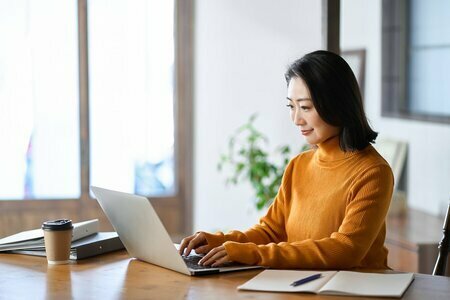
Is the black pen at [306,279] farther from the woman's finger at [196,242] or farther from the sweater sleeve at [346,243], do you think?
the woman's finger at [196,242]

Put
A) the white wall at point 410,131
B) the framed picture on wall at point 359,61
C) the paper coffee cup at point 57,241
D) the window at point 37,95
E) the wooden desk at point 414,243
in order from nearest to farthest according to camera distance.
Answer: the paper coffee cup at point 57,241, the wooden desk at point 414,243, the white wall at point 410,131, the framed picture on wall at point 359,61, the window at point 37,95

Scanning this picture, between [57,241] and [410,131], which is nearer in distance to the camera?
[57,241]

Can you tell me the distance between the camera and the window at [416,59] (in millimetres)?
4371

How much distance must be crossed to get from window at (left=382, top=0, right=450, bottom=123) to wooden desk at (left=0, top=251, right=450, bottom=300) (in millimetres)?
2435

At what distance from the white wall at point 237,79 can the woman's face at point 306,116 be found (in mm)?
2699

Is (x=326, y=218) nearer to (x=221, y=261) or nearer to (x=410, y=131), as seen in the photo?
(x=221, y=261)

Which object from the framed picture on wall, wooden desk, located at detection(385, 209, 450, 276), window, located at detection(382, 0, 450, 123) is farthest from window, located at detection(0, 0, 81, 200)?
wooden desk, located at detection(385, 209, 450, 276)

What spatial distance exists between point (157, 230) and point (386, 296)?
1.97ft

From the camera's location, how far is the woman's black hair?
238cm

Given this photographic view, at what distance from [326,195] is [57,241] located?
2.43 feet

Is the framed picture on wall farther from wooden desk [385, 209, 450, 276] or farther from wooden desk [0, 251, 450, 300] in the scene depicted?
wooden desk [0, 251, 450, 300]

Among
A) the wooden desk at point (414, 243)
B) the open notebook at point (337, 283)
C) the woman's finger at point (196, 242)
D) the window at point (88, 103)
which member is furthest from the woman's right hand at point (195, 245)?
the window at point (88, 103)

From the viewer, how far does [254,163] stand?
5379 mm

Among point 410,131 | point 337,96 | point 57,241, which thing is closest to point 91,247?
point 57,241
